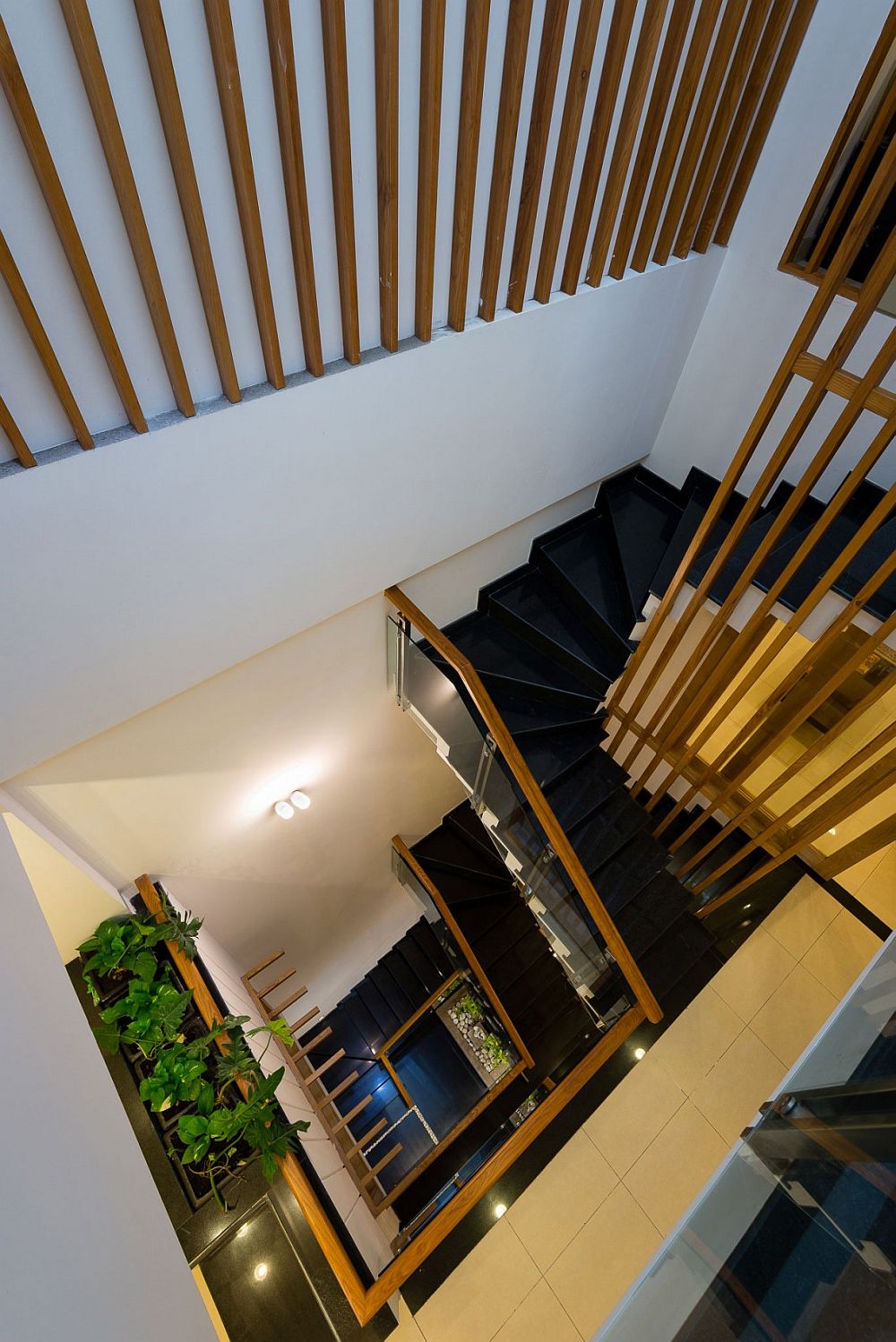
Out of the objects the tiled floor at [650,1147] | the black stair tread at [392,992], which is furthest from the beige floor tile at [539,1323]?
the black stair tread at [392,992]

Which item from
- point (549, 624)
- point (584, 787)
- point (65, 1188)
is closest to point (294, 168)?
point (65, 1188)

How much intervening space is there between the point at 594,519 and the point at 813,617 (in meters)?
2.20

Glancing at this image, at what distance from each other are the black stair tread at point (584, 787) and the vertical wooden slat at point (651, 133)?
10.9 ft

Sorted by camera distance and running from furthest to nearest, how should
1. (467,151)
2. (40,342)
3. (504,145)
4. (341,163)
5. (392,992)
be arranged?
(392,992) → (504,145) → (467,151) → (341,163) → (40,342)

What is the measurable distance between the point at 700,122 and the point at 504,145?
1429 mm

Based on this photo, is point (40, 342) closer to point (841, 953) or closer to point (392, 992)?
point (841, 953)

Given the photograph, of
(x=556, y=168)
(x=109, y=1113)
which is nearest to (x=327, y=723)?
(x=109, y=1113)

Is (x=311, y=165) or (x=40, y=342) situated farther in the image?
(x=311, y=165)

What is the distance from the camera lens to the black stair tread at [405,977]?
679cm

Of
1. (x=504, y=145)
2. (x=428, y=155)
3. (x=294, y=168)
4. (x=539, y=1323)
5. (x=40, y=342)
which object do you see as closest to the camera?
(x=40, y=342)

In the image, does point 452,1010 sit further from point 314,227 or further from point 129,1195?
point 314,227

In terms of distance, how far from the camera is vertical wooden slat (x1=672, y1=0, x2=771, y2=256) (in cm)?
340

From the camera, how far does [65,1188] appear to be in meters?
2.03

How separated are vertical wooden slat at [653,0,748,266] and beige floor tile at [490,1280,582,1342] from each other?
6.23 metres
